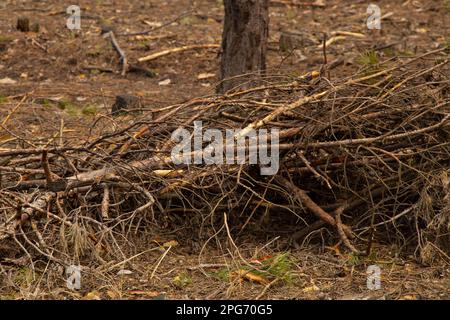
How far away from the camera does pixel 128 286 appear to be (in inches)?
154

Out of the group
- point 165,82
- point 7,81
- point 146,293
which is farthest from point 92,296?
point 7,81

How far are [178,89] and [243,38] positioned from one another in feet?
4.63

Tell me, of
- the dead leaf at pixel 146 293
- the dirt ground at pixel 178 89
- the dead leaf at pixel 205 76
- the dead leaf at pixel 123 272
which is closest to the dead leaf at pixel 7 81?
the dirt ground at pixel 178 89

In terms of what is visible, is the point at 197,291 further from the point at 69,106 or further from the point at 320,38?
the point at 320,38

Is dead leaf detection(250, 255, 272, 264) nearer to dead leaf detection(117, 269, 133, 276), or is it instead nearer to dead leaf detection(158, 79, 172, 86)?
dead leaf detection(117, 269, 133, 276)

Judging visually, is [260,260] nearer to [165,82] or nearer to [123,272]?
[123,272]

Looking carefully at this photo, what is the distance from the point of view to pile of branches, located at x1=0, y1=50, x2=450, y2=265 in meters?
4.31

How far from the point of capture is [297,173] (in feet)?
15.0

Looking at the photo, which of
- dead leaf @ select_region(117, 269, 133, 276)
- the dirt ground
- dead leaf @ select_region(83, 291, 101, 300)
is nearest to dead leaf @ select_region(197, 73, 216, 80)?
the dirt ground

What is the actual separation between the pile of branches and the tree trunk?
173cm

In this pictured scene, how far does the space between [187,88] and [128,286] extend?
404 centimetres

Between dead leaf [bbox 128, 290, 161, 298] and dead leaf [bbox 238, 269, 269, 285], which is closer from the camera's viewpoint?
dead leaf [bbox 128, 290, 161, 298]

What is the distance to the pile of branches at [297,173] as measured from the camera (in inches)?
170
